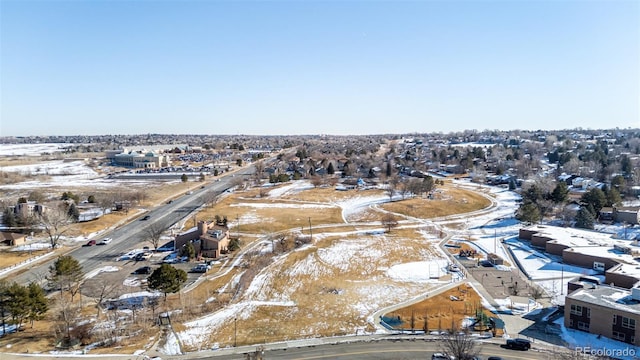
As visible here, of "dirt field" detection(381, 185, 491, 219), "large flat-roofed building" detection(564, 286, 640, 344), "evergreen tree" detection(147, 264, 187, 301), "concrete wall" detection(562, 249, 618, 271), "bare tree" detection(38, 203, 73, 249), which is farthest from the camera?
"dirt field" detection(381, 185, 491, 219)

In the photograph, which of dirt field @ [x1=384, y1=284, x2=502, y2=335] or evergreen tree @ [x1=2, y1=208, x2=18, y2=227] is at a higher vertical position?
evergreen tree @ [x1=2, y1=208, x2=18, y2=227]

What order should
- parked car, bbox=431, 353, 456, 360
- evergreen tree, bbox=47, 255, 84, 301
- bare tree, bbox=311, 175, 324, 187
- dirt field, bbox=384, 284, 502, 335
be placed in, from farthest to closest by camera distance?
bare tree, bbox=311, 175, 324, 187 → evergreen tree, bbox=47, 255, 84, 301 → dirt field, bbox=384, 284, 502, 335 → parked car, bbox=431, 353, 456, 360

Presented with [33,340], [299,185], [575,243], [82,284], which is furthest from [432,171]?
[33,340]

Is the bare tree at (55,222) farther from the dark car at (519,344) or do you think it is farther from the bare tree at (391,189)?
the bare tree at (391,189)

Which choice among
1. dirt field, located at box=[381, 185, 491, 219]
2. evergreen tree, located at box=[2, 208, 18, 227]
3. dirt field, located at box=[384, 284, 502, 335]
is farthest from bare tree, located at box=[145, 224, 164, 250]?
dirt field, located at box=[381, 185, 491, 219]

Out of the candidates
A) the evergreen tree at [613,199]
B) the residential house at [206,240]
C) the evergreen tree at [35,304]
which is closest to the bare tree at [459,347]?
the evergreen tree at [35,304]

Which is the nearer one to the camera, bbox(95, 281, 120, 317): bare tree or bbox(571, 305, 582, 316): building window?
bbox(571, 305, 582, 316): building window

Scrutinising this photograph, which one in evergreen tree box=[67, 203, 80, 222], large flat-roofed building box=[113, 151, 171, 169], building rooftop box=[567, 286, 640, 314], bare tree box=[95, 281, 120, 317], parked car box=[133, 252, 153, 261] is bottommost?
bare tree box=[95, 281, 120, 317]

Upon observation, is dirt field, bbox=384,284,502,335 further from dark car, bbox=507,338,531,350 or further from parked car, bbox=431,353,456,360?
parked car, bbox=431,353,456,360
